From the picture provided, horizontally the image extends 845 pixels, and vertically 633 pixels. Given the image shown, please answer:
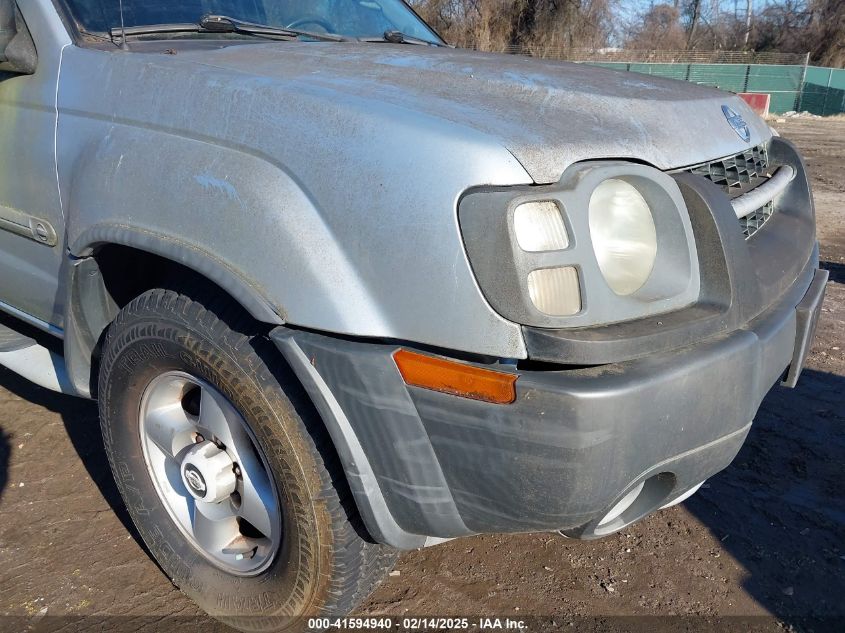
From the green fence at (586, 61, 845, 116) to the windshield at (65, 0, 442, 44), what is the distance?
2662cm

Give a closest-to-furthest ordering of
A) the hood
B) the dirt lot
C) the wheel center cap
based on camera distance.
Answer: the hood → the wheel center cap → the dirt lot

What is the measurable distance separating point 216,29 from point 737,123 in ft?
5.78

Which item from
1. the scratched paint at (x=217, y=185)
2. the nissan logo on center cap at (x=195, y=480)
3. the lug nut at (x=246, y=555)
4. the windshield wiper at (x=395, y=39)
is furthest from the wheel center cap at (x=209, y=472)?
the windshield wiper at (x=395, y=39)

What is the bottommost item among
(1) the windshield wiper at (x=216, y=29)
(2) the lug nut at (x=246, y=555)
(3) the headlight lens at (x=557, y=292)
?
(2) the lug nut at (x=246, y=555)

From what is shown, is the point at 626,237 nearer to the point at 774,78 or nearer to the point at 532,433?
the point at 532,433

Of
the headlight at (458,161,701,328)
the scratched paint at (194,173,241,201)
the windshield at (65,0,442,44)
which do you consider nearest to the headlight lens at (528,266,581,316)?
the headlight at (458,161,701,328)

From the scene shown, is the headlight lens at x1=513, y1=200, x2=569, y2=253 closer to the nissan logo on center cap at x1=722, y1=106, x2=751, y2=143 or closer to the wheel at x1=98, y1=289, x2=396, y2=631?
the wheel at x1=98, y1=289, x2=396, y2=631

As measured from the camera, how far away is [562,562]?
2.52m

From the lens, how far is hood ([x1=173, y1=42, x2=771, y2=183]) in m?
1.63

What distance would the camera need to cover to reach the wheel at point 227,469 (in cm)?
180

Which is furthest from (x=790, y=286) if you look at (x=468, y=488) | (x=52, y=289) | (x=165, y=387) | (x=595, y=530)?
(x=52, y=289)

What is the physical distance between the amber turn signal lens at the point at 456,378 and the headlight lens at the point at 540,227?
272 millimetres

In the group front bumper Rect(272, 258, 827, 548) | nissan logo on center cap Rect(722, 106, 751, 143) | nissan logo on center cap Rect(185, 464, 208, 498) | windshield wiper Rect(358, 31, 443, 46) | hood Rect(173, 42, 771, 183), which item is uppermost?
windshield wiper Rect(358, 31, 443, 46)

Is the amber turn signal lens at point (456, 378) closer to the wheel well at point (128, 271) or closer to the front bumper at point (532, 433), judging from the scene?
the front bumper at point (532, 433)
